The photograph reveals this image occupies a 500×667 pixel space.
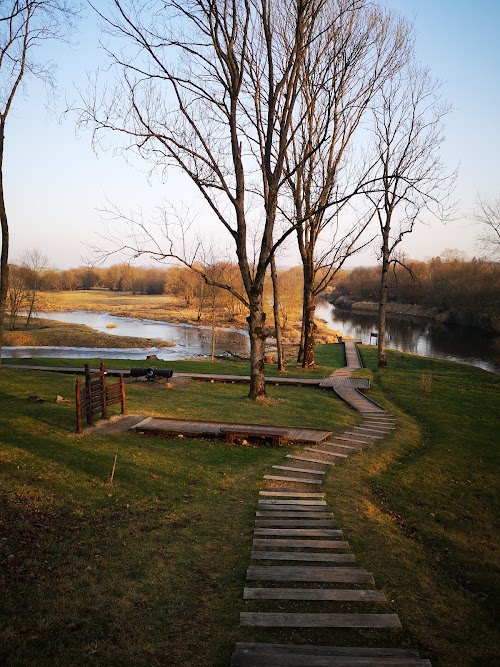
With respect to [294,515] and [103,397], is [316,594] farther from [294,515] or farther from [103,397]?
[103,397]

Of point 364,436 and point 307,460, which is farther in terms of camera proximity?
point 364,436

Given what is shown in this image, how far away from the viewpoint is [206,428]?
40.5 feet

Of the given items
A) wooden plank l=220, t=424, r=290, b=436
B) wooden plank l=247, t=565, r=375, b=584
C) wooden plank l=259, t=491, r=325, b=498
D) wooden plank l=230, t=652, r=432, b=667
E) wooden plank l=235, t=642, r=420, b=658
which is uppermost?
wooden plank l=230, t=652, r=432, b=667

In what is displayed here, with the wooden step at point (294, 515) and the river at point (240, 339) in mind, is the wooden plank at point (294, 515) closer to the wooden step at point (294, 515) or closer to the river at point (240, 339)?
the wooden step at point (294, 515)

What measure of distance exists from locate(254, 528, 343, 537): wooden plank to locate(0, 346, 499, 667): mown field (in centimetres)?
25

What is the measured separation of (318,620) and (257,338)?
1098 centimetres

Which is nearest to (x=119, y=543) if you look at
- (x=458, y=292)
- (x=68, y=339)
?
(x=68, y=339)

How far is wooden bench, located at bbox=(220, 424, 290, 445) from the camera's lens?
11.8m

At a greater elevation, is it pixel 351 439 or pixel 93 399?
pixel 93 399

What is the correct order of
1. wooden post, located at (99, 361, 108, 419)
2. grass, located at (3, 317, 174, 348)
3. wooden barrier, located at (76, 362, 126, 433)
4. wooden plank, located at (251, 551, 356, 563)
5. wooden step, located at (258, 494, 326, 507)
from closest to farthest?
wooden plank, located at (251, 551, 356, 563)
wooden step, located at (258, 494, 326, 507)
wooden barrier, located at (76, 362, 126, 433)
wooden post, located at (99, 361, 108, 419)
grass, located at (3, 317, 174, 348)

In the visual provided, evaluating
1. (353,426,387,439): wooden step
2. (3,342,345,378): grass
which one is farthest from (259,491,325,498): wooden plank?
(3,342,345,378): grass

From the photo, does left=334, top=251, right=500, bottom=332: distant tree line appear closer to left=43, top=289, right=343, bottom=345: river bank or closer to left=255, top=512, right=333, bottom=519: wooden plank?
left=43, top=289, right=343, bottom=345: river bank

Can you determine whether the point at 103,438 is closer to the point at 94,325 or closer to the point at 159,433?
the point at 159,433

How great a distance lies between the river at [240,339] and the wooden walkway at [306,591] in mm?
28592
